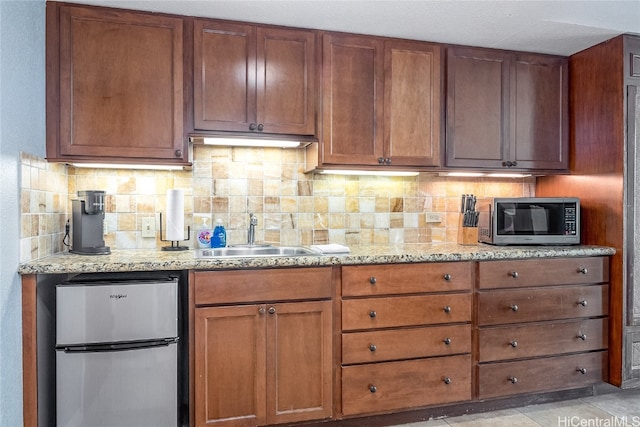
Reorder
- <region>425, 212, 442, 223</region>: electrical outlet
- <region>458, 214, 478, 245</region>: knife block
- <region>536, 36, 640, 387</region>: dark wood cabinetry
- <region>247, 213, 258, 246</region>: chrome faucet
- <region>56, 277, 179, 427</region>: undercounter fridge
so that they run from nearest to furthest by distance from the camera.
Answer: <region>56, 277, 179, 427</region>: undercounter fridge < <region>536, 36, 640, 387</region>: dark wood cabinetry < <region>247, 213, 258, 246</region>: chrome faucet < <region>458, 214, 478, 245</region>: knife block < <region>425, 212, 442, 223</region>: electrical outlet

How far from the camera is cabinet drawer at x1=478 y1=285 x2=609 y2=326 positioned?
2.32 meters

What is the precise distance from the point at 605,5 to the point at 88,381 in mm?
3015

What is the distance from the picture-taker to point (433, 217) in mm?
2922

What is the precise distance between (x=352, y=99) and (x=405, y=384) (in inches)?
61.9

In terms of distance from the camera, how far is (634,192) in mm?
2467

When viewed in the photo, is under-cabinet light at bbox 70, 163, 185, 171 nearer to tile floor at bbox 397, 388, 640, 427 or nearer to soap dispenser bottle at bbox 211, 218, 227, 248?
soap dispenser bottle at bbox 211, 218, 227, 248

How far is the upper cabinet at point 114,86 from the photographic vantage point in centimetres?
208

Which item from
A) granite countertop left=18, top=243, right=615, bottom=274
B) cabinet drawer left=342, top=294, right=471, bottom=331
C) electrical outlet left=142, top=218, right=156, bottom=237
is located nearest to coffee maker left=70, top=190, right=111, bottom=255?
granite countertop left=18, top=243, right=615, bottom=274

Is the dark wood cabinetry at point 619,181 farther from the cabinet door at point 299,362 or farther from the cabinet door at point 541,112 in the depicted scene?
the cabinet door at point 299,362

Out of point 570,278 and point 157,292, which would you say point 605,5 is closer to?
point 570,278

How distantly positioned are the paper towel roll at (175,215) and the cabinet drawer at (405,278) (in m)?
0.96

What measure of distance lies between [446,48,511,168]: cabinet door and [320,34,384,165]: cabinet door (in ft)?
1.54

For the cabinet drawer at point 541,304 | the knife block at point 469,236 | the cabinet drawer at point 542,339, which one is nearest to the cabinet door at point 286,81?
the knife block at point 469,236

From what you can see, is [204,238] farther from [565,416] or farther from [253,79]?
[565,416]
